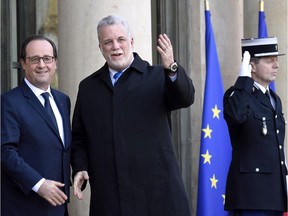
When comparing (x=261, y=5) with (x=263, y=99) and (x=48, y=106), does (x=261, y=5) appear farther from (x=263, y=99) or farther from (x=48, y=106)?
(x=48, y=106)

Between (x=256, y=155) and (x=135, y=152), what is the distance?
160 cm

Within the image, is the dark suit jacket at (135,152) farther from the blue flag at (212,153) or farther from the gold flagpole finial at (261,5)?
the gold flagpole finial at (261,5)

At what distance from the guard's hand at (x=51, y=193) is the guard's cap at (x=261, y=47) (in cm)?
237

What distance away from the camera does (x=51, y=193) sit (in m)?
4.45

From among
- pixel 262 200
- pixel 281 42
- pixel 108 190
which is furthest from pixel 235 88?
pixel 281 42

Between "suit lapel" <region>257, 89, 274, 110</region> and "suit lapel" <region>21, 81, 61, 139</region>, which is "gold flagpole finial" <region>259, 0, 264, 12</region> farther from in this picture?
"suit lapel" <region>21, 81, 61, 139</region>

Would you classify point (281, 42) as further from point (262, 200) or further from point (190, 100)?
point (190, 100)

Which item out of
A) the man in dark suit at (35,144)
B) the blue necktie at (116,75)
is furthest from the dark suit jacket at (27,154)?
the blue necktie at (116,75)

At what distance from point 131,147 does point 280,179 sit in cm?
182

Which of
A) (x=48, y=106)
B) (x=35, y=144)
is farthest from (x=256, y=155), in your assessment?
(x=35, y=144)

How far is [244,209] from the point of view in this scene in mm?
6043

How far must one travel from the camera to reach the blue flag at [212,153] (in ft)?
24.3

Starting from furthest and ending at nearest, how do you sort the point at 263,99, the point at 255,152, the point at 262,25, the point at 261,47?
the point at 262,25 < the point at 261,47 < the point at 263,99 < the point at 255,152

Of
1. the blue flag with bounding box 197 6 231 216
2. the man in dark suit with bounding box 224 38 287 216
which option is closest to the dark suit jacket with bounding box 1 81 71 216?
the man in dark suit with bounding box 224 38 287 216
